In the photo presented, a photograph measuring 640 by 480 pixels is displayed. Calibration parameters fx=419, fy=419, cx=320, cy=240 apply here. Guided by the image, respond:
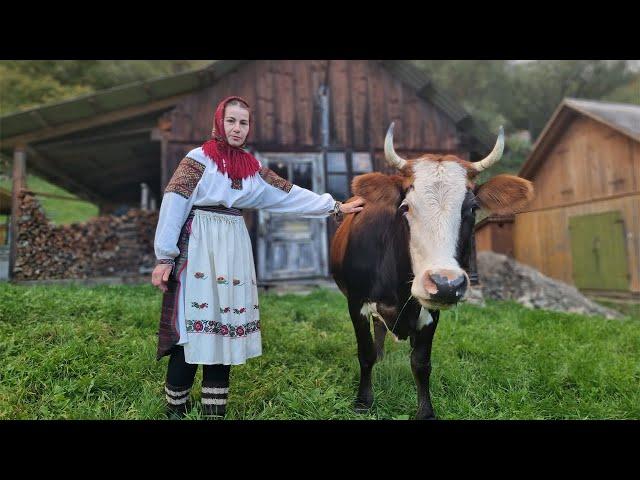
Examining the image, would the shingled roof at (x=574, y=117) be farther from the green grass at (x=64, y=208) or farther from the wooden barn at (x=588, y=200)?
the green grass at (x=64, y=208)

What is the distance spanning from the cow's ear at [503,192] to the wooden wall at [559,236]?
30.7ft

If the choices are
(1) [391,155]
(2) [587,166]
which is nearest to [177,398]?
(1) [391,155]

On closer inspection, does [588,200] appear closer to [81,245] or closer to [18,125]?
[81,245]

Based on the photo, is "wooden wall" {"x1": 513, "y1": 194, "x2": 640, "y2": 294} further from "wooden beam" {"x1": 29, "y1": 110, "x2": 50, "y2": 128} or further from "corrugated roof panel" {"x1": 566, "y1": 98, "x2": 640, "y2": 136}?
"wooden beam" {"x1": 29, "y1": 110, "x2": 50, "y2": 128}

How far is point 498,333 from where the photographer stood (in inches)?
184

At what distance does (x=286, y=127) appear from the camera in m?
8.16

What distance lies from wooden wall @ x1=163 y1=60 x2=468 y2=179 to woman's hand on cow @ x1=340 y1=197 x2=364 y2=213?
5684 millimetres

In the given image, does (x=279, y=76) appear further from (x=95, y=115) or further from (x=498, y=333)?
(x=498, y=333)

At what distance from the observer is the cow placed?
2.10 meters

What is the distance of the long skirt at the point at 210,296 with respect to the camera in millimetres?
2170

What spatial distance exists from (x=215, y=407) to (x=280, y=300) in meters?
4.16

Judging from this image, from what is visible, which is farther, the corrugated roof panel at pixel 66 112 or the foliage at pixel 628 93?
the foliage at pixel 628 93

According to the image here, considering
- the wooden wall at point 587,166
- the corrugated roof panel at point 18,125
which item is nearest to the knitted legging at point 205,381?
the corrugated roof panel at point 18,125

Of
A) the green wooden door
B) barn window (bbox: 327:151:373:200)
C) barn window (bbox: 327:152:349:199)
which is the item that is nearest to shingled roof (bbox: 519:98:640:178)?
the green wooden door
